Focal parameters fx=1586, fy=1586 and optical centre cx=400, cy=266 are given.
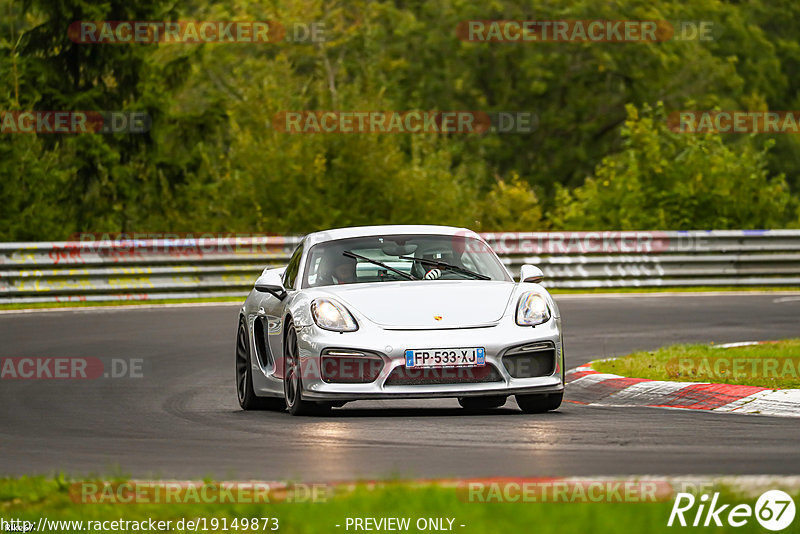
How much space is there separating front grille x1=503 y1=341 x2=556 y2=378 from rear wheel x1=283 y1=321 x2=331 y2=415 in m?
1.30

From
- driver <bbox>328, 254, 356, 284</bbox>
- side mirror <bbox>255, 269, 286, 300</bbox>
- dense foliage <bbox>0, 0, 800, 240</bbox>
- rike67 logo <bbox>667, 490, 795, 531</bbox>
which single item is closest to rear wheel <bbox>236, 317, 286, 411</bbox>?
side mirror <bbox>255, 269, 286, 300</bbox>

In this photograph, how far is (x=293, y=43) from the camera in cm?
6362

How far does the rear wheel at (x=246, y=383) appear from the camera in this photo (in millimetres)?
12039

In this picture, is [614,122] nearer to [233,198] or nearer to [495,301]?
[233,198]

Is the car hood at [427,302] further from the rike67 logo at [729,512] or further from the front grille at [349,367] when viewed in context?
the rike67 logo at [729,512]

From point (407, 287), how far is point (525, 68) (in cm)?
4956

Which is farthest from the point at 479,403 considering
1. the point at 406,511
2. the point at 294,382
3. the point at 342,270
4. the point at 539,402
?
the point at 406,511

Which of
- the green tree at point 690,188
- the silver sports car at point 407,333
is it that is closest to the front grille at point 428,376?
the silver sports car at point 407,333

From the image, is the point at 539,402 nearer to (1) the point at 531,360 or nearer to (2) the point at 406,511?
(1) the point at 531,360

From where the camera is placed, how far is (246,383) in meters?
12.1

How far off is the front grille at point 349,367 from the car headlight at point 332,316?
184 millimetres

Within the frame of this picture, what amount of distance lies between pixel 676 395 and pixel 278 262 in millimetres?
14777

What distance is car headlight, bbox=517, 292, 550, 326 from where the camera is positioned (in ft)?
35.2

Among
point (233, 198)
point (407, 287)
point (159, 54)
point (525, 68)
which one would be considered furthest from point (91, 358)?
point (525, 68)
